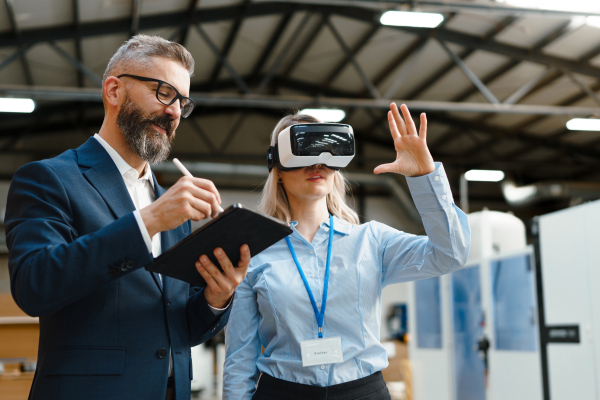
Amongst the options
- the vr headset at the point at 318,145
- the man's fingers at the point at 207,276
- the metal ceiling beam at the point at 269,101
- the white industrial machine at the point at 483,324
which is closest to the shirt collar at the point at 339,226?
the vr headset at the point at 318,145

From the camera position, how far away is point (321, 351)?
1.74m

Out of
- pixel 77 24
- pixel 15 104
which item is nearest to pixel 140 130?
pixel 77 24

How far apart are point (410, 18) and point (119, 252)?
6.44 m

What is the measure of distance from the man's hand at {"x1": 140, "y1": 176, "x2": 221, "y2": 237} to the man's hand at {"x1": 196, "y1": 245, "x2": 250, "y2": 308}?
0.53ft

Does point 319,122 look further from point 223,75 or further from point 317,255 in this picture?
point 223,75

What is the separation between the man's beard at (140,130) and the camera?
1.61m

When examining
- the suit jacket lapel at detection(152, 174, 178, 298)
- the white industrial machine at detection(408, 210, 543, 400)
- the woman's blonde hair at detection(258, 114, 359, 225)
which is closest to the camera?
the suit jacket lapel at detection(152, 174, 178, 298)

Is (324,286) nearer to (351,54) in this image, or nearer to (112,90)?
(112,90)

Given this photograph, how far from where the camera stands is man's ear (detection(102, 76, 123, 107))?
5.41 feet

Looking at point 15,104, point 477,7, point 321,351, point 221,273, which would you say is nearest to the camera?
point 221,273

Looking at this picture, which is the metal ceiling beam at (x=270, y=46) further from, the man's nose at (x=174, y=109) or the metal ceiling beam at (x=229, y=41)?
the man's nose at (x=174, y=109)

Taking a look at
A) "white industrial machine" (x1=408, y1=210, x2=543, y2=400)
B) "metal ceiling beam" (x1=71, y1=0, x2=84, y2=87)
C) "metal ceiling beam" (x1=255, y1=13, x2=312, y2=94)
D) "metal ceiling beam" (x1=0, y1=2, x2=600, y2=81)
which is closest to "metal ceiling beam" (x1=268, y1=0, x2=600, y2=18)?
"metal ceiling beam" (x1=255, y1=13, x2=312, y2=94)

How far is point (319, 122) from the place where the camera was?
6.63 feet

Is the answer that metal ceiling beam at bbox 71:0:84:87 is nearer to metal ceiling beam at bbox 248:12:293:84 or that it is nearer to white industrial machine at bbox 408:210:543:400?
metal ceiling beam at bbox 248:12:293:84
